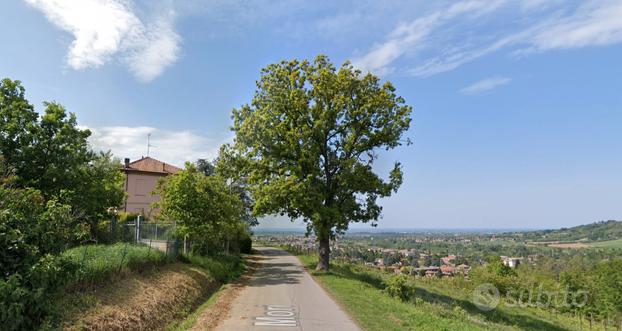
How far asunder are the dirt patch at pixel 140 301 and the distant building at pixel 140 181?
117 ft

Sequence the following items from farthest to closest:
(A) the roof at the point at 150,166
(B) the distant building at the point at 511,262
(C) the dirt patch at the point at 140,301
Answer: (B) the distant building at the point at 511,262 → (A) the roof at the point at 150,166 → (C) the dirt patch at the point at 140,301

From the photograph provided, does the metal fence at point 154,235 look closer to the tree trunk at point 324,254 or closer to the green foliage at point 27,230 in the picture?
the tree trunk at point 324,254

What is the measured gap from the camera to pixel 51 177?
1761cm

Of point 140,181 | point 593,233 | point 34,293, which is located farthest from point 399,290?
point 593,233

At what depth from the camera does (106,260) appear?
11.7 meters

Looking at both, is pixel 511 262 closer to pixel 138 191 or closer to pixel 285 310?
pixel 138 191

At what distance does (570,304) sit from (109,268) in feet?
150

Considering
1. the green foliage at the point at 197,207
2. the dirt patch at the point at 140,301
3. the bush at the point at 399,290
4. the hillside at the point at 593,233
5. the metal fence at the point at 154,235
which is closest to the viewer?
the dirt patch at the point at 140,301

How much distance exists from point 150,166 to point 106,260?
1722 inches

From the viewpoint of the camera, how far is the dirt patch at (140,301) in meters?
8.82

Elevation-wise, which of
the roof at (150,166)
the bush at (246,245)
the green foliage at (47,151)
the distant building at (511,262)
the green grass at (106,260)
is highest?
the roof at (150,166)

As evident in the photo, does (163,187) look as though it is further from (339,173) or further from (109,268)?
(109,268)

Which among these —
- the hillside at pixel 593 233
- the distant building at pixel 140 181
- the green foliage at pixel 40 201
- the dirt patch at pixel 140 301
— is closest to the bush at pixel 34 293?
the green foliage at pixel 40 201

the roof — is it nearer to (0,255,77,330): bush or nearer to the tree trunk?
the tree trunk
